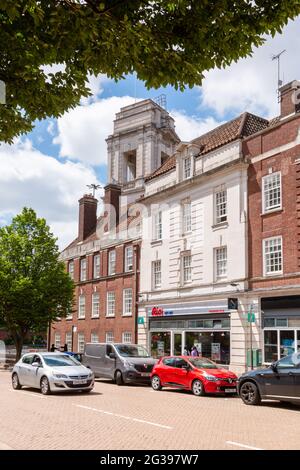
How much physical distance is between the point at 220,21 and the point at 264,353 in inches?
838

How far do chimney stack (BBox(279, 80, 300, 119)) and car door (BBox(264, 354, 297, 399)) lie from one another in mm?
15122

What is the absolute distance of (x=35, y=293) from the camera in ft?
112

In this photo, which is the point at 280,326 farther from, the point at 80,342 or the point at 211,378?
the point at 80,342

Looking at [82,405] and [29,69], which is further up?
[29,69]

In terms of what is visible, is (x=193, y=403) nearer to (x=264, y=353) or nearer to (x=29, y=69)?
(x=264, y=353)

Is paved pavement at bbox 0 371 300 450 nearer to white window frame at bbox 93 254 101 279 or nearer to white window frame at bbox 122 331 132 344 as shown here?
A: white window frame at bbox 122 331 132 344

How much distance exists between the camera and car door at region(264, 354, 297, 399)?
48.9 feet

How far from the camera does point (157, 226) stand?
114 ft

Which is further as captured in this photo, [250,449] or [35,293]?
[35,293]

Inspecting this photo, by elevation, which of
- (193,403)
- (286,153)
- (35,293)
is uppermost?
(286,153)

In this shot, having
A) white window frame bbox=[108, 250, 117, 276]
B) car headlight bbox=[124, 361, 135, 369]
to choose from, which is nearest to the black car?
car headlight bbox=[124, 361, 135, 369]

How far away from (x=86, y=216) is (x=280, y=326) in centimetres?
2703

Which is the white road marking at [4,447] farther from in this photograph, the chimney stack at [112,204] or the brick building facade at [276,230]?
the chimney stack at [112,204]
